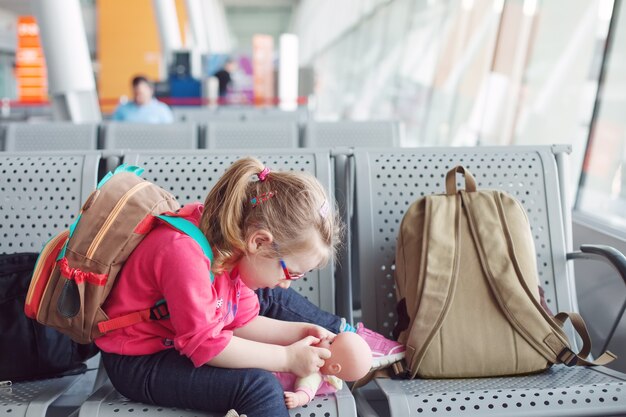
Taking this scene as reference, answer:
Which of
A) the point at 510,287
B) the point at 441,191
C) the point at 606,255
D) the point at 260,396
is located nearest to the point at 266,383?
the point at 260,396

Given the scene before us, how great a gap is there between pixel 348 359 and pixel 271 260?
1.10 ft

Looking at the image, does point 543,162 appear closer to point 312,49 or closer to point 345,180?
point 345,180

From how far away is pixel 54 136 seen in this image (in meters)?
4.16

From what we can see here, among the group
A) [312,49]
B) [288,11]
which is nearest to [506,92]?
[312,49]

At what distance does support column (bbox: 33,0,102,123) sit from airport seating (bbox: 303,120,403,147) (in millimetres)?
2862

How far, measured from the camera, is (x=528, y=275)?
198cm

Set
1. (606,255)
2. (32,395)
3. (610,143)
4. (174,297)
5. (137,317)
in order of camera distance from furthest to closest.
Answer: (610,143) < (606,255) < (32,395) < (137,317) < (174,297)

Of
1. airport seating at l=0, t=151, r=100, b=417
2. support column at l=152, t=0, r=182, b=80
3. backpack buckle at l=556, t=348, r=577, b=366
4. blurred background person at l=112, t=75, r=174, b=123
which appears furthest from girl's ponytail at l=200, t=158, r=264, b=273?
support column at l=152, t=0, r=182, b=80

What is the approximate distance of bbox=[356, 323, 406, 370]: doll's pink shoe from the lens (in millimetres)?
1879

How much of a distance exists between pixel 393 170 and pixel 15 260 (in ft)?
4.13

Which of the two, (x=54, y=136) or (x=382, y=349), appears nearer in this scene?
(x=382, y=349)

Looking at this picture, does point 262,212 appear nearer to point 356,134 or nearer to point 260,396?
point 260,396

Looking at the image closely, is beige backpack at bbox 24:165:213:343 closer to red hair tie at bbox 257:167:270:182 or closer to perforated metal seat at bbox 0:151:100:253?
red hair tie at bbox 257:167:270:182

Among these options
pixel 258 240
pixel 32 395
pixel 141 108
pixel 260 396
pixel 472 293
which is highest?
pixel 141 108
